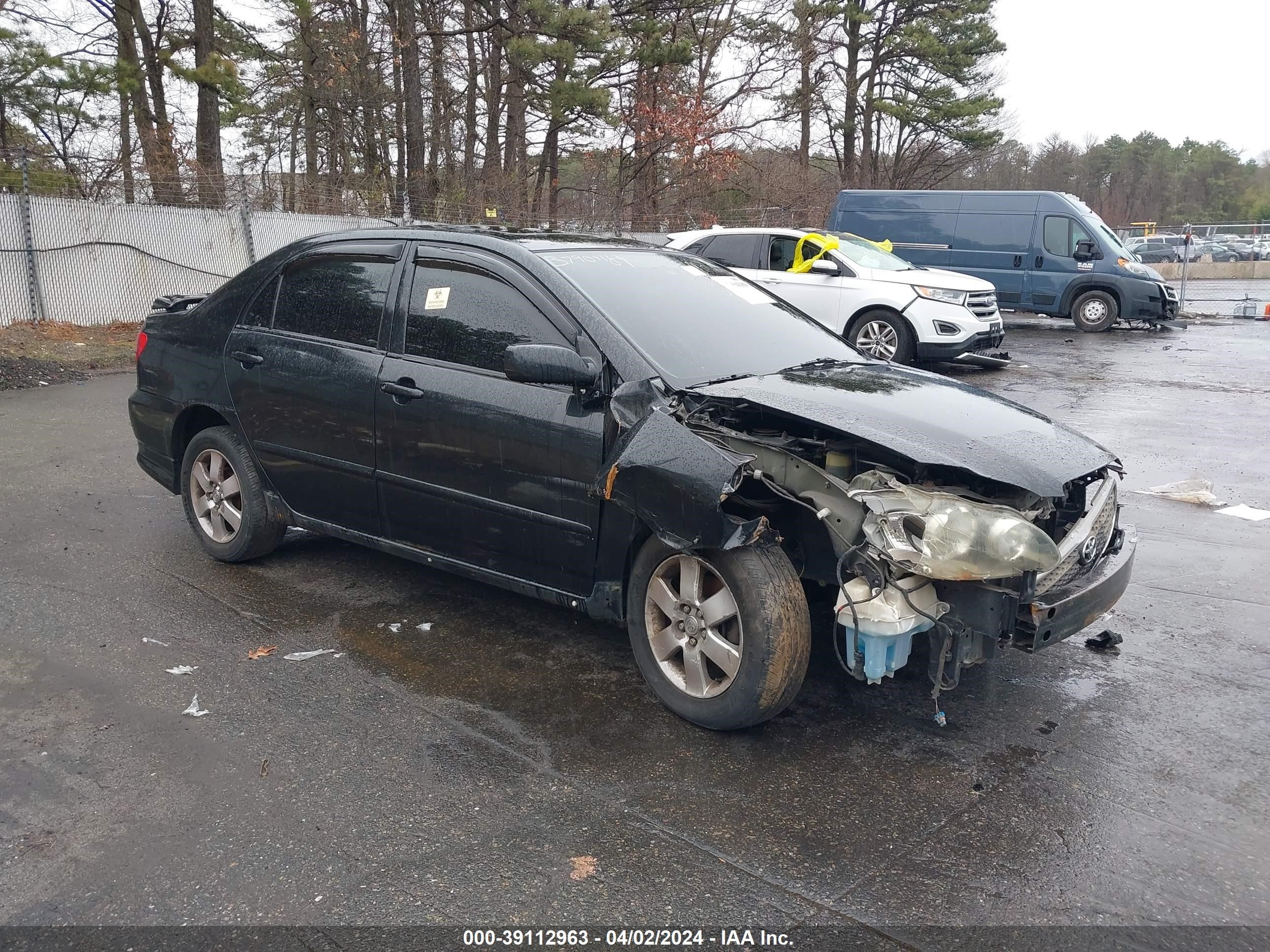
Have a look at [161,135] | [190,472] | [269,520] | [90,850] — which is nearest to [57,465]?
[190,472]

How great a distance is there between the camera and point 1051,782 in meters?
3.30

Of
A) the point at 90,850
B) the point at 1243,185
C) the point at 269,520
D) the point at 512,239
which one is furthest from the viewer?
the point at 1243,185

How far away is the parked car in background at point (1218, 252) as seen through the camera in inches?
1390

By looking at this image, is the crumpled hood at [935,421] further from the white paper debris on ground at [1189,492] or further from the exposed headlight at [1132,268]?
the exposed headlight at [1132,268]

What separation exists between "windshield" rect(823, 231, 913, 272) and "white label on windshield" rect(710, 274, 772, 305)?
8.01 metres

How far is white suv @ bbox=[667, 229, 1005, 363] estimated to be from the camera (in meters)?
12.2

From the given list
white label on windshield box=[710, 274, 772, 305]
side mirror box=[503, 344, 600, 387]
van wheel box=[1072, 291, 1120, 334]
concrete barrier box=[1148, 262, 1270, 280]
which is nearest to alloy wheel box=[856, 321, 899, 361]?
van wheel box=[1072, 291, 1120, 334]

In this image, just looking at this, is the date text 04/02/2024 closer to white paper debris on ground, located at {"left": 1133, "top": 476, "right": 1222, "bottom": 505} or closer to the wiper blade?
the wiper blade

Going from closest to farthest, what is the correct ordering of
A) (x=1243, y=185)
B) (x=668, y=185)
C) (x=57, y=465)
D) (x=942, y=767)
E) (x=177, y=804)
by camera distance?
1. (x=177, y=804)
2. (x=942, y=767)
3. (x=57, y=465)
4. (x=668, y=185)
5. (x=1243, y=185)

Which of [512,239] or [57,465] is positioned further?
[57,465]

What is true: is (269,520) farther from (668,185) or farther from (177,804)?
(668,185)

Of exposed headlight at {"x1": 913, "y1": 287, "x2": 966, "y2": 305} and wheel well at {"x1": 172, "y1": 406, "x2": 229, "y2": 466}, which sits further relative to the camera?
exposed headlight at {"x1": 913, "y1": 287, "x2": 966, "y2": 305}

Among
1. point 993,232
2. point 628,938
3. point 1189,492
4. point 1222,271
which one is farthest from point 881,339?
point 1222,271

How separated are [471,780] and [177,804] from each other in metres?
0.90
